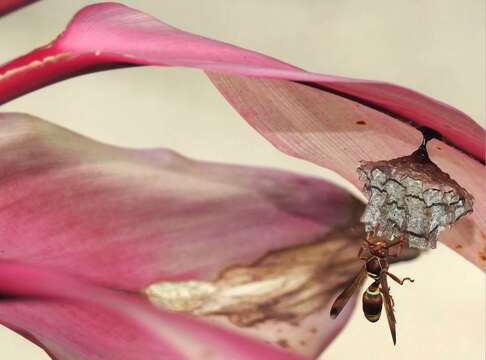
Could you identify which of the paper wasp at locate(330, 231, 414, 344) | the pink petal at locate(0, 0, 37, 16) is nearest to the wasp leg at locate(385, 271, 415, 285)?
the paper wasp at locate(330, 231, 414, 344)

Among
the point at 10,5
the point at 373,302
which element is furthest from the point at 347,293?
the point at 10,5

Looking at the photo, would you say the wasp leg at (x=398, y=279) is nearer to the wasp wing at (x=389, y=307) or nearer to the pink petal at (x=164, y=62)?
the wasp wing at (x=389, y=307)

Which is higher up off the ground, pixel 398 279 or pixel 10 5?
pixel 10 5

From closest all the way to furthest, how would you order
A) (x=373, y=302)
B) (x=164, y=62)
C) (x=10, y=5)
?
(x=164, y=62) < (x=373, y=302) < (x=10, y=5)

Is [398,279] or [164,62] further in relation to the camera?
[398,279]

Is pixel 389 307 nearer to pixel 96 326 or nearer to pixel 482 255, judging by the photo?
pixel 482 255

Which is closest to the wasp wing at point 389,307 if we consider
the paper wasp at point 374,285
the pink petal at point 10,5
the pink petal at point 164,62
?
the paper wasp at point 374,285

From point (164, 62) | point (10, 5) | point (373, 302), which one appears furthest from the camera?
point (10, 5)
